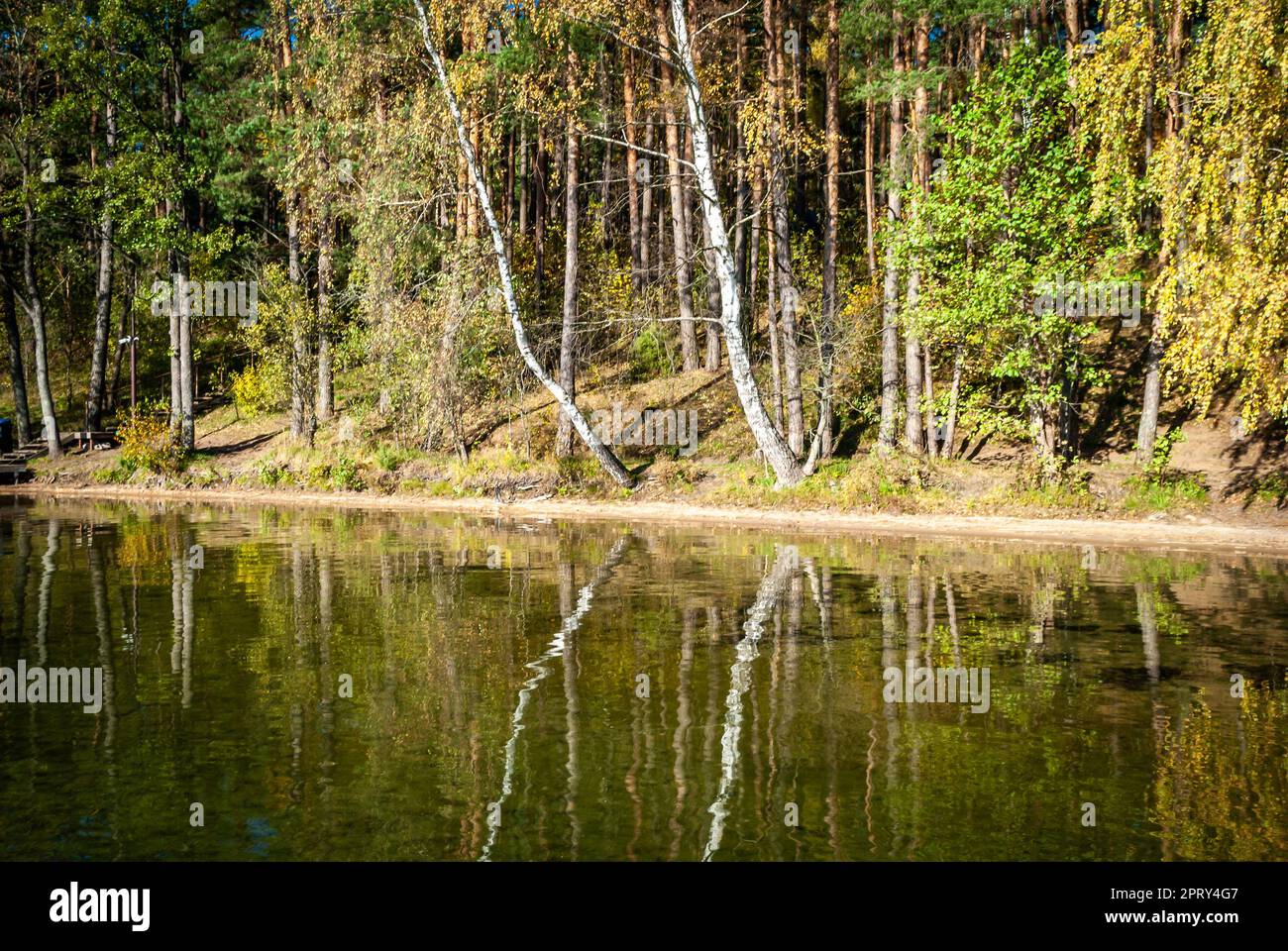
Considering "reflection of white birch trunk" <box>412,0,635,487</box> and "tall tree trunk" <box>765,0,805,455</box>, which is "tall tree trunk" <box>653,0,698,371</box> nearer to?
"tall tree trunk" <box>765,0,805,455</box>

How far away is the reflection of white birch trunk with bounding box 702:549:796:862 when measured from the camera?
20.4ft

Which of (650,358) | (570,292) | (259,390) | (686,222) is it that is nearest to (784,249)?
(570,292)

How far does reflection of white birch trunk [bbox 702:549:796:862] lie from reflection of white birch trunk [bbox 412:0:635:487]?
12.1 m

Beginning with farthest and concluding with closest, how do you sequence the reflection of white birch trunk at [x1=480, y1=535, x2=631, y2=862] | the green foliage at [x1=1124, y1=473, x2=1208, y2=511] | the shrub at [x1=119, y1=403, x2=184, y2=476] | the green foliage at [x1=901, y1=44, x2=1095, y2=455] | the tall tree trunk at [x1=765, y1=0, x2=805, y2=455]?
1. the shrub at [x1=119, y1=403, x2=184, y2=476]
2. the tall tree trunk at [x1=765, y1=0, x2=805, y2=455]
3. the green foliage at [x1=901, y1=44, x2=1095, y2=455]
4. the green foliage at [x1=1124, y1=473, x2=1208, y2=511]
5. the reflection of white birch trunk at [x1=480, y1=535, x2=631, y2=862]

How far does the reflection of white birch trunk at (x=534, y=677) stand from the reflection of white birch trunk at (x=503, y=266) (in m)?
10.0

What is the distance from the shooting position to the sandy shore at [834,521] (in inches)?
760

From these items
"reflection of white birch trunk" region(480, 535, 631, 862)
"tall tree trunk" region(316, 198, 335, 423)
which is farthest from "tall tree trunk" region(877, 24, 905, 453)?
"tall tree trunk" region(316, 198, 335, 423)

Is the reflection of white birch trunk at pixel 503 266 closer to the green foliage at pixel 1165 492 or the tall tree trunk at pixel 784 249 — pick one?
the tall tree trunk at pixel 784 249

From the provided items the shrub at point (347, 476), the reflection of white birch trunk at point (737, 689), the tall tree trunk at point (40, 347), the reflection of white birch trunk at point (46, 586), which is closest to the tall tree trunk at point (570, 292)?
the shrub at point (347, 476)

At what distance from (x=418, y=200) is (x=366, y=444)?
978cm

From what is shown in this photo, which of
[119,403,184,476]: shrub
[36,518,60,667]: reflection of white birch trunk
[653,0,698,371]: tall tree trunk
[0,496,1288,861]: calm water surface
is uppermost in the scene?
[653,0,698,371]: tall tree trunk

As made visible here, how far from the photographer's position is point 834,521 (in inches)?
920
